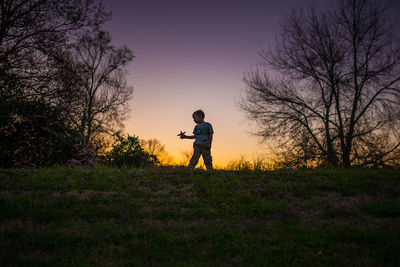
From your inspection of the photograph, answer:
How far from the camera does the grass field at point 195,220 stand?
15.8 feet

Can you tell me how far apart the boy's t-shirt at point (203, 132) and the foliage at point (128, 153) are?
514 centimetres

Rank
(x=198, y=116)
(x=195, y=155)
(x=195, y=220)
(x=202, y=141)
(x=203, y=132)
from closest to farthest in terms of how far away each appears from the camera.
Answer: (x=195, y=220)
(x=202, y=141)
(x=203, y=132)
(x=195, y=155)
(x=198, y=116)

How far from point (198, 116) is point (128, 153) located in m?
5.73

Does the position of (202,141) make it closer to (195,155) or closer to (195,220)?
(195,155)

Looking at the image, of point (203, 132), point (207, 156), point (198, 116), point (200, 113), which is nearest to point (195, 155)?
point (207, 156)

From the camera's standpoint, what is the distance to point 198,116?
12.2 m

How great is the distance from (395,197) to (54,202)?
8867mm

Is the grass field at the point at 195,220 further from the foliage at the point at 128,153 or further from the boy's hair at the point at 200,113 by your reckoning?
the foliage at the point at 128,153

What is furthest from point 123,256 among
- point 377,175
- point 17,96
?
point 17,96

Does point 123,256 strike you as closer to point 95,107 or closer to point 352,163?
point 352,163

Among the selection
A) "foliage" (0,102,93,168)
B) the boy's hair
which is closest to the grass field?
the boy's hair

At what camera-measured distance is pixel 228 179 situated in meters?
9.60

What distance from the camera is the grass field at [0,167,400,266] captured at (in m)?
4.82

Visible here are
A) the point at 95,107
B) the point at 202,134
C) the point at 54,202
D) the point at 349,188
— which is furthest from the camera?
the point at 95,107
